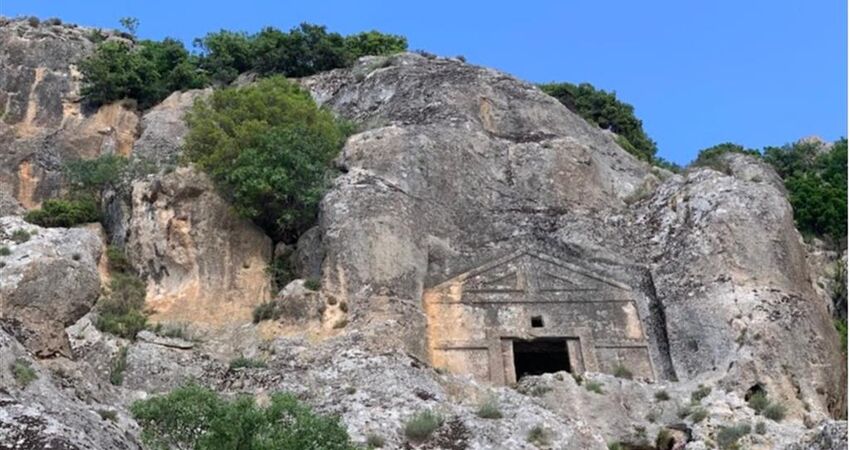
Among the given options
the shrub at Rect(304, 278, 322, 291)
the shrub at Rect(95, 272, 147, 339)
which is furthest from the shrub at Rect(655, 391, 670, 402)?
the shrub at Rect(95, 272, 147, 339)

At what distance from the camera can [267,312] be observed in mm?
29953

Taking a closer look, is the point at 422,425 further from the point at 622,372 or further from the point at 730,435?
the point at 622,372

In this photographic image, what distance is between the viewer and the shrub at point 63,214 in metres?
35.0

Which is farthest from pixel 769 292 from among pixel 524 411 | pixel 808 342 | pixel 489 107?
pixel 489 107

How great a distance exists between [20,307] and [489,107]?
19.4 m

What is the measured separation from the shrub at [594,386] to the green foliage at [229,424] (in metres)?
10.4

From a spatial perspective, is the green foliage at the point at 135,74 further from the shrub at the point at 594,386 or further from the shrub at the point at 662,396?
the shrub at the point at 662,396

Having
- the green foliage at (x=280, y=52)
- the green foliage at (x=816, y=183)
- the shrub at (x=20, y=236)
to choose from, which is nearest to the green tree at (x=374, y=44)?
the green foliage at (x=280, y=52)

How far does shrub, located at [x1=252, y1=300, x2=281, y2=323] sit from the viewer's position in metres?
29.7

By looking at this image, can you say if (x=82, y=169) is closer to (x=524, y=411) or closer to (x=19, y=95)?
(x=19, y=95)

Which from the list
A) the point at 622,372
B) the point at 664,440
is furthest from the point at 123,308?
the point at 664,440

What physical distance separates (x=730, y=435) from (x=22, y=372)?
580 inches

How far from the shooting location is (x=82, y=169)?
3722cm

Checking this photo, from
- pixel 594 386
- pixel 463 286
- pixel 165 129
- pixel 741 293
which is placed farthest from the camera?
pixel 165 129
